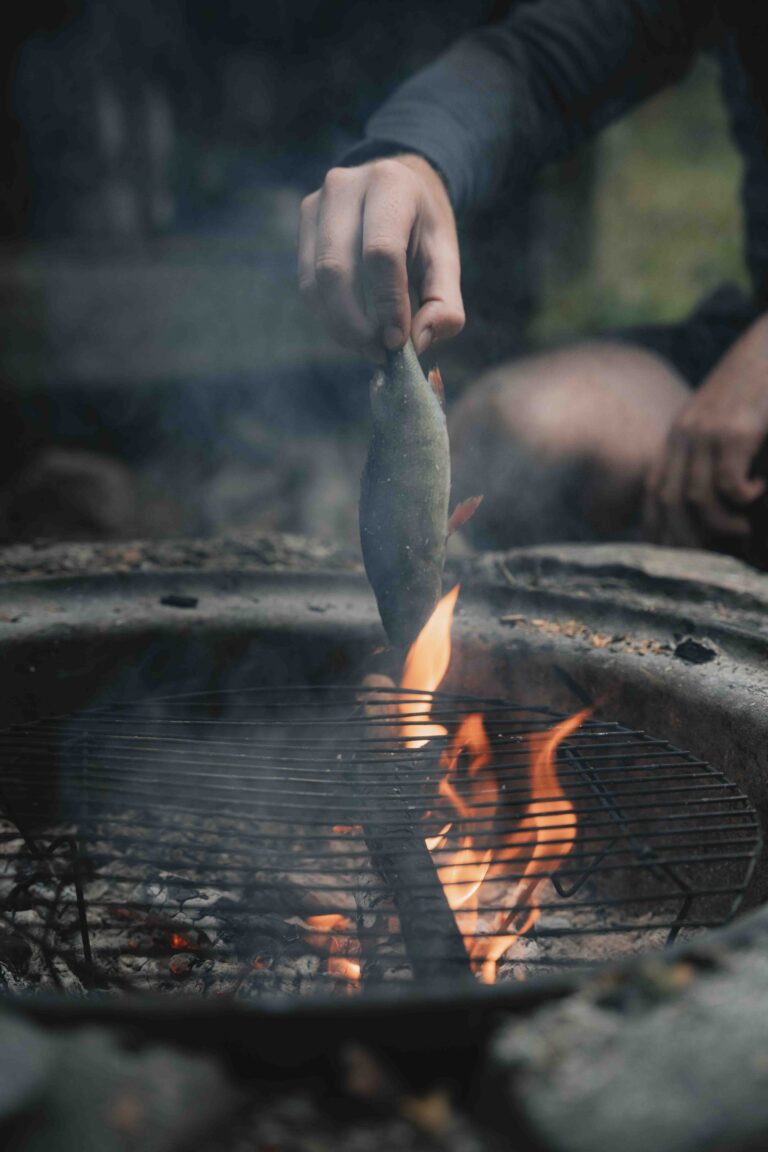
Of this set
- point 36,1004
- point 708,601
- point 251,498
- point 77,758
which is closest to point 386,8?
point 251,498

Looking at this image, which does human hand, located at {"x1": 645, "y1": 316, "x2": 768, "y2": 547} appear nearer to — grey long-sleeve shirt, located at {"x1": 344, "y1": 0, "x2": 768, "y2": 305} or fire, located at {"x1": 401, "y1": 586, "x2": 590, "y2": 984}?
grey long-sleeve shirt, located at {"x1": 344, "y1": 0, "x2": 768, "y2": 305}

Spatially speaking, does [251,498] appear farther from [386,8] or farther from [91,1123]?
[91,1123]

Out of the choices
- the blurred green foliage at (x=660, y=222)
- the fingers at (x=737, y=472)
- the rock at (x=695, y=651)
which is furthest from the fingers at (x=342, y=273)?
the blurred green foliage at (x=660, y=222)

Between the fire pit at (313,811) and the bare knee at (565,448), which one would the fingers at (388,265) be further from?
the bare knee at (565,448)

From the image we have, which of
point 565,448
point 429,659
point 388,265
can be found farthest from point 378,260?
point 565,448

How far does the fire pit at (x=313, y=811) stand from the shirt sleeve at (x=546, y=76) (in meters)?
1.30

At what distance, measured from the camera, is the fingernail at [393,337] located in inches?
64.3

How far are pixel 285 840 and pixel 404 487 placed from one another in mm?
659

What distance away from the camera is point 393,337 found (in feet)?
5.39

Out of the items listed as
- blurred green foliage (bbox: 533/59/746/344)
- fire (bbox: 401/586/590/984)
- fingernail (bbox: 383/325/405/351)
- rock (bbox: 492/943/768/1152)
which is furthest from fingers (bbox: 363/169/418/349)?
blurred green foliage (bbox: 533/59/746/344)

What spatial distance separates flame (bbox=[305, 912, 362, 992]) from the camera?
163 centimetres

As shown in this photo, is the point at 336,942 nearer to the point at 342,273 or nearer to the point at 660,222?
the point at 342,273

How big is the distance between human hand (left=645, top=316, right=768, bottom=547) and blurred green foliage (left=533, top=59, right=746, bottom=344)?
13.4 feet

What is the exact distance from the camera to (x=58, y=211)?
20.0 ft
